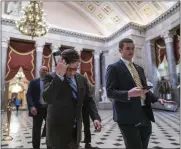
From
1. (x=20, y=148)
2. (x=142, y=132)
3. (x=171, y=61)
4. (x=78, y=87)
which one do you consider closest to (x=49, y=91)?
(x=78, y=87)

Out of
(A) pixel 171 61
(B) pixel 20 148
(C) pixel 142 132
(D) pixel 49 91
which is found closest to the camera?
(D) pixel 49 91

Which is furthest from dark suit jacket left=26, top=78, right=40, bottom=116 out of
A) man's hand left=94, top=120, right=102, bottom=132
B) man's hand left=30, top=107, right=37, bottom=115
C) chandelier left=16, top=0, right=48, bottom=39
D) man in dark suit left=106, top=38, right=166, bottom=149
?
chandelier left=16, top=0, right=48, bottom=39

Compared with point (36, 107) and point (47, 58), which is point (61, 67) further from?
point (47, 58)

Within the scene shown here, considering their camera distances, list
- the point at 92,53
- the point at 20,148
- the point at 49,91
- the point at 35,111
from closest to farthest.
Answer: the point at 49,91
the point at 35,111
the point at 20,148
the point at 92,53

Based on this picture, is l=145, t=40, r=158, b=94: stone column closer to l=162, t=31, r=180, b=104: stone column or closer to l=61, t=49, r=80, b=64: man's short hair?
l=162, t=31, r=180, b=104: stone column

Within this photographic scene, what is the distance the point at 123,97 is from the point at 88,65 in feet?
55.4

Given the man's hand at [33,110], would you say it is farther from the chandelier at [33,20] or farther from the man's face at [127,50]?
the chandelier at [33,20]

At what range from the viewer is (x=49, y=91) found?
4.91ft

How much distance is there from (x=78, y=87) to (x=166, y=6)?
1459 cm

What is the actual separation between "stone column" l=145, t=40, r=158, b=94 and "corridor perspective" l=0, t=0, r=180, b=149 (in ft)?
0.26

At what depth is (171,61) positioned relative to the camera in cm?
1380

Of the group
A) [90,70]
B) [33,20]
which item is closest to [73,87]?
[33,20]

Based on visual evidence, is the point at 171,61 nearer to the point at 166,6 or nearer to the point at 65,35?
the point at 166,6

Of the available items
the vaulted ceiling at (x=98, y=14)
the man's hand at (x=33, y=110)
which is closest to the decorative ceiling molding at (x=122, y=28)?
the vaulted ceiling at (x=98, y=14)
